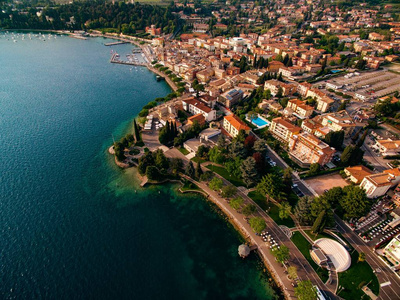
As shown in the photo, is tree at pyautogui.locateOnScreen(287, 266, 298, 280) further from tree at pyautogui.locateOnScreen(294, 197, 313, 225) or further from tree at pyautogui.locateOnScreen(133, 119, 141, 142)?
tree at pyautogui.locateOnScreen(133, 119, 141, 142)

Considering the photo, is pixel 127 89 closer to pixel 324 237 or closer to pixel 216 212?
pixel 216 212

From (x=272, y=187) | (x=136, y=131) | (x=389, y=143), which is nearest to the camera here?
(x=272, y=187)

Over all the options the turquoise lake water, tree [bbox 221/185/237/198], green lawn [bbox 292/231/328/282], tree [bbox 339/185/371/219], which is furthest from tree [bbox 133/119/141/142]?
tree [bbox 339/185/371/219]

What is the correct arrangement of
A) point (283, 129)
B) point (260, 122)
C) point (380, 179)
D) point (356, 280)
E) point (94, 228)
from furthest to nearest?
1. point (260, 122)
2. point (283, 129)
3. point (380, 179)
4. point (94, 228)
5. point (356, 280)

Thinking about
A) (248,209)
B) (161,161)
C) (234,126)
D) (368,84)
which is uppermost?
(368,84)

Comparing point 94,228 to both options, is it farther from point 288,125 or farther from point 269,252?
point 288,125

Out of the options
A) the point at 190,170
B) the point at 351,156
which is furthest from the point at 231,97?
the point at 351,156

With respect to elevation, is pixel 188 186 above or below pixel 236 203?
below
